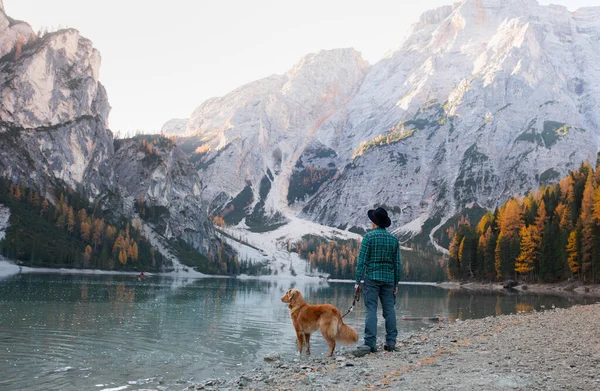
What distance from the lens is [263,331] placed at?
31.3 metres

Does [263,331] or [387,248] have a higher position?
[387,248]

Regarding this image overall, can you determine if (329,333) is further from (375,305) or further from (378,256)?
(378,256)

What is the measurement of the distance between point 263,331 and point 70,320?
1346 centimetres

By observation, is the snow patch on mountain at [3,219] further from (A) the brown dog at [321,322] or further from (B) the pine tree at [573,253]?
(A) the brown dog at [321,322]

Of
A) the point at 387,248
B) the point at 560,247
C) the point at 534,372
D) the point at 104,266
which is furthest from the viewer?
the point at 104,266

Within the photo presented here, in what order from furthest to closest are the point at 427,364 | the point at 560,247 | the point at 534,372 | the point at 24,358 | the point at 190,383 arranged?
the point at 560,247
the point at 24,358
the point at 190,383
the point at 427,364
the point at 534,372

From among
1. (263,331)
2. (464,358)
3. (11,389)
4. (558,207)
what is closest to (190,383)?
(11,389)

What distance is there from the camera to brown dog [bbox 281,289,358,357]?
54.4 ft

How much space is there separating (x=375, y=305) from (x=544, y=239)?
3592 inches

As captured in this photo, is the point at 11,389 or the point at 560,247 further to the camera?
the point at 560,247

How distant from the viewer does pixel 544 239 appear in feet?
311

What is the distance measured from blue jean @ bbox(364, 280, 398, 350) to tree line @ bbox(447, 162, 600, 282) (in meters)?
73.2

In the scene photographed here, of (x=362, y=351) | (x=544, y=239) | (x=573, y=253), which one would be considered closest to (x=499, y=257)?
(x=544, y=239)

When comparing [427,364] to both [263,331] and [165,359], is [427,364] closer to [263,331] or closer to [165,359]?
[165,359]
